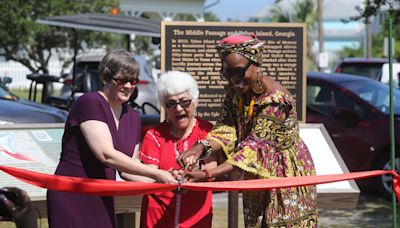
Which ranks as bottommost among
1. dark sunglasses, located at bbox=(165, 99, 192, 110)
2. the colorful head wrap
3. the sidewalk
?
the sidewalk

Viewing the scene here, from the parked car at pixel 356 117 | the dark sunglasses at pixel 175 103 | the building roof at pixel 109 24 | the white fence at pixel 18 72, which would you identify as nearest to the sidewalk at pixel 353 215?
the parked car at pixel 356 117

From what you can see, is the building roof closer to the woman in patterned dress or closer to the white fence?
the woman in patterned dress

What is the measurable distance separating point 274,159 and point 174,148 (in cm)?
78

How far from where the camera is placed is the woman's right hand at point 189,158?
5141mm

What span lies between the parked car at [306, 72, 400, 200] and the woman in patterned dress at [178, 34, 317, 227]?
23.3 ft

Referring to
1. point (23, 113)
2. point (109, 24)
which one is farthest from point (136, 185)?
point (109, 24)

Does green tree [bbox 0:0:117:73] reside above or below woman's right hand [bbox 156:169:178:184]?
above

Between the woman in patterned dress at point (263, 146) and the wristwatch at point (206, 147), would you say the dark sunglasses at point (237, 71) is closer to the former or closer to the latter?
the woman in patterned dress at point (263, 146)

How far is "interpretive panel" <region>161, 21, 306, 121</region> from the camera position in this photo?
7.52 metres

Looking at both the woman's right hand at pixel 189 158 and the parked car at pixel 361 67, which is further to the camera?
the parked car at pixel 361 67

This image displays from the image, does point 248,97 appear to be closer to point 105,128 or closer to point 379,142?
point 105,128

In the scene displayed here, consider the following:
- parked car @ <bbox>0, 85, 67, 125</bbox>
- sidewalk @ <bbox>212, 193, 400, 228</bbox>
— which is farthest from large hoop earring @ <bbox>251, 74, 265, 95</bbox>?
parked car @ <bbox>0, 85, 67, 125</bbox>

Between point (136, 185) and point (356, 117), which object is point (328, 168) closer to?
point (136, 185)

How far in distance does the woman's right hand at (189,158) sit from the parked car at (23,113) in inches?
216
